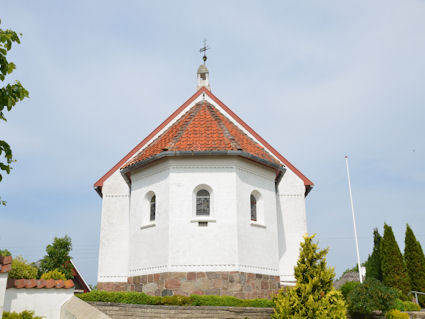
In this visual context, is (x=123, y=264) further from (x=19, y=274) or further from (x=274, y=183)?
(x=274, y=183)

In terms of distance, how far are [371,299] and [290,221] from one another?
5158 millimetres

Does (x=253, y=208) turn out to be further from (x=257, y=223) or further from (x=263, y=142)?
(x=263, y=142)

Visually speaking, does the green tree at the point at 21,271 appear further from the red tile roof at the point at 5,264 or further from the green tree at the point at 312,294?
the green tree at the point at 312,294

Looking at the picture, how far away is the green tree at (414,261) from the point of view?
1014 inches

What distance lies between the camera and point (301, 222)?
19.4 m

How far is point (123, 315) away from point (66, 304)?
2024 millimetres

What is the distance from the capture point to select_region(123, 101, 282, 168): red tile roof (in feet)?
54.7

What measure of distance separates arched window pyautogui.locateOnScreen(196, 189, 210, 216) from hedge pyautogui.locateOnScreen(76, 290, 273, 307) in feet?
12.6

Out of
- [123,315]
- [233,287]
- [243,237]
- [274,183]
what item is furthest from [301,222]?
[123,315]

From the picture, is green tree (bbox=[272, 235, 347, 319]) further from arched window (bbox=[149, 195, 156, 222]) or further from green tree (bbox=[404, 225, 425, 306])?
green tree (bbox=[404, 225, 425, 306])

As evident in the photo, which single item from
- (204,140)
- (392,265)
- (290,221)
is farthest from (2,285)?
(392,265)

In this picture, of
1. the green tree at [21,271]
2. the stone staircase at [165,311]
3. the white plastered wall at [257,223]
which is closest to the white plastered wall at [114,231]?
the green tree at [21,271]

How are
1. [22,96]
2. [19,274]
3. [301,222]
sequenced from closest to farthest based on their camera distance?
[22,96]
[19,274]
[301,222]

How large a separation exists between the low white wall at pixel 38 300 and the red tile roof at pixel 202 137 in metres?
7.68
